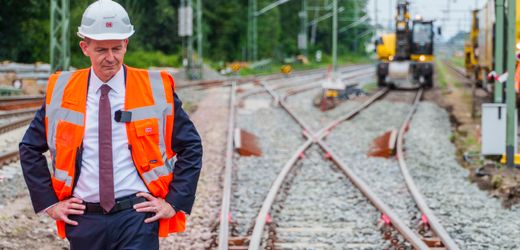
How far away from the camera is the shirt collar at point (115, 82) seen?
350cm

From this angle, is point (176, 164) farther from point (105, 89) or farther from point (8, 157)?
point (8, 157)

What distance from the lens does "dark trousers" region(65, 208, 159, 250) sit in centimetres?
345

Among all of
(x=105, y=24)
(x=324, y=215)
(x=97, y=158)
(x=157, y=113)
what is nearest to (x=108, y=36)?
(x=105, y=24)

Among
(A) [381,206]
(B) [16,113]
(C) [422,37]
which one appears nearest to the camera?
(A) [381,206]

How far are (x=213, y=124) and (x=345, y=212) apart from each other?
936cm

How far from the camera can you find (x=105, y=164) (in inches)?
134

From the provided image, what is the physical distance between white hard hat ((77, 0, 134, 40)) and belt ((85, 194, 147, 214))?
0.66 metres

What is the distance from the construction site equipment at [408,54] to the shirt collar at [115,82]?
30917 mm

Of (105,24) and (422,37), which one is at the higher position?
(105,24)

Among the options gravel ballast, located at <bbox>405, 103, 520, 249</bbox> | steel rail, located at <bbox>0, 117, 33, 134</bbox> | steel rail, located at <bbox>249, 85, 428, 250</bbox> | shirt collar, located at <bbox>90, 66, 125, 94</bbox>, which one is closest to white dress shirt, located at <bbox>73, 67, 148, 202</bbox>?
shirt collar, located at <bbox>90, 66, 125, 94</bbox>

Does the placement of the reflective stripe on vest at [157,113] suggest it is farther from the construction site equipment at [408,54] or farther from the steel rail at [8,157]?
the construction site equipment at [408,54]

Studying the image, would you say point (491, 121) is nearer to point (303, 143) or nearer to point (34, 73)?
point (303, 143)

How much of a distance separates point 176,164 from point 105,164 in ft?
1.07

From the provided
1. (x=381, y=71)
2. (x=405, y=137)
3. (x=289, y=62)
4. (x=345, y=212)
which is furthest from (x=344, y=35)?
(x=345, y=212)
